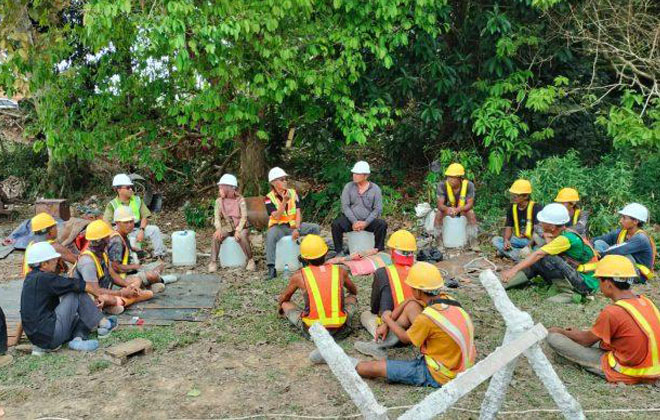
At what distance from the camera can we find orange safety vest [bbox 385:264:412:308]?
18.4ft

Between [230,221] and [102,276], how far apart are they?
2.41m

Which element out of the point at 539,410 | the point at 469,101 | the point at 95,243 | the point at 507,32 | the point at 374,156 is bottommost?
the point at 539,410

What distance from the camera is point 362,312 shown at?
269 inches

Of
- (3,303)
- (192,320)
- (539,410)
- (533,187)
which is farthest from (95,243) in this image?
(533,187)

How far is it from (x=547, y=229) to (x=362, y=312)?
7.38ft

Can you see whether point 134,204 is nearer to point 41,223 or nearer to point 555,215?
point 41,223

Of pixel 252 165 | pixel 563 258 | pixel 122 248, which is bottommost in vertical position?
pixel 563 258

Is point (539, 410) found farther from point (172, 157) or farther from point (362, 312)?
point (172, 157)

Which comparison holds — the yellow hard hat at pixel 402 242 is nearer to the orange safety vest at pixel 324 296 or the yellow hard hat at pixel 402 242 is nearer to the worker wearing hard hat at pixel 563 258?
the orange safety vest at pixel 324 296

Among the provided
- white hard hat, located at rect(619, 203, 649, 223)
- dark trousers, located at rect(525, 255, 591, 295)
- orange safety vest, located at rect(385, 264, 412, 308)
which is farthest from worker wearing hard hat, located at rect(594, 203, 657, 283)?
orange safety vest, located at rect(385, 264, 412, 308)

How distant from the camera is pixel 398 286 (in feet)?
18.5

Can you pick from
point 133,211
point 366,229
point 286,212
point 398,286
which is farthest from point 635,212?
point 133,211

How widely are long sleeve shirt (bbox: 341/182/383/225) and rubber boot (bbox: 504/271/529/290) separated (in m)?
2.25

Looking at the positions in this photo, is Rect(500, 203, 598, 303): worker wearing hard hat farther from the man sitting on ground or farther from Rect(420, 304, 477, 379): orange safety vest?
the man sitting on ground
